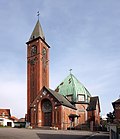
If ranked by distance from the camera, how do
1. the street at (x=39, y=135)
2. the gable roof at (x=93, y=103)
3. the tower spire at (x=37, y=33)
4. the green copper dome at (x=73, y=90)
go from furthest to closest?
the tower spire at (x=37, y=33)
the green copper dome at (x=73, y=90)
the gable roof at (x=93, y=103)
the street at (x=39, y=135)

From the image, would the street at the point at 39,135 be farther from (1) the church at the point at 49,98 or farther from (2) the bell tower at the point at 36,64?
(2) the bell tower at the point at 36,64

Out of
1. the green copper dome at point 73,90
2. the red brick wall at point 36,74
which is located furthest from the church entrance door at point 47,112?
the green copper dome at point 73,90

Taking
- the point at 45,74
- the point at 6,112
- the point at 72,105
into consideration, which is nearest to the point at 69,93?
the point at 72,105

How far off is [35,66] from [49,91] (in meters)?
12.3

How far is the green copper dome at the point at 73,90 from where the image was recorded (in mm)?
68750

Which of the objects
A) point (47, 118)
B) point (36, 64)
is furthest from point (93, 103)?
point (36, 64)

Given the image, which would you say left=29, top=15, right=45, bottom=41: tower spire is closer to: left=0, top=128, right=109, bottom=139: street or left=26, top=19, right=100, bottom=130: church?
left=26, top=19, right=100, bottom=130: church

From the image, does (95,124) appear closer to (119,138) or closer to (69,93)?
(69,93)

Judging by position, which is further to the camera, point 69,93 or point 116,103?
point 69,93

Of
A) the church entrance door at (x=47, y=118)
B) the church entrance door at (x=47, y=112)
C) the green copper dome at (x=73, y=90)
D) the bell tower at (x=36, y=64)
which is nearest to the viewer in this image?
the church entrance door at (x=47, y=118)

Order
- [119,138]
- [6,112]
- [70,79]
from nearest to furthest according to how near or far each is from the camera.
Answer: [119,138] < [70,79] < [6,112]

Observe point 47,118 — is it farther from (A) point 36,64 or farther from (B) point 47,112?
(A) point 36,64

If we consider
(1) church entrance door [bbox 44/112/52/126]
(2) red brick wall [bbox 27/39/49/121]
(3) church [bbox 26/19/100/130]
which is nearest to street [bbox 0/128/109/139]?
(3) church [bbox 26/19/100/130]

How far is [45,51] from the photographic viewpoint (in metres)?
73.3
